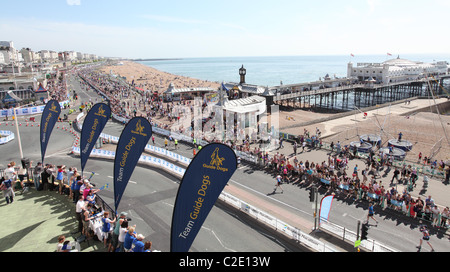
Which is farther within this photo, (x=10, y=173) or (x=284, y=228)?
(x=10, y=173)

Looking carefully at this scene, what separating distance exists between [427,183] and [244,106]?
20.1 metres

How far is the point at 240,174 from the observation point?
2034 centimetres

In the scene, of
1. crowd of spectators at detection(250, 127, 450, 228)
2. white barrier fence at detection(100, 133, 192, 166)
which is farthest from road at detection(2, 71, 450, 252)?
white barrier fence at detection(100, 133, 192, 166)

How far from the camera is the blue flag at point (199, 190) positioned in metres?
7.39

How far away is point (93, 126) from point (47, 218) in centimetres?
443

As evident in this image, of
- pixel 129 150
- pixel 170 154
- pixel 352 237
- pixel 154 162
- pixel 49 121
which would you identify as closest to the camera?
pixel 129 150

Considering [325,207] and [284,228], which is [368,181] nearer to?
[325,207]

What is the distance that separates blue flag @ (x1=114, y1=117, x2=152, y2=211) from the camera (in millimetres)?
10586

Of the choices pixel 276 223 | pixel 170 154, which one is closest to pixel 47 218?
pixel 276 223

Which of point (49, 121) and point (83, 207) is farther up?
point (49, 121)

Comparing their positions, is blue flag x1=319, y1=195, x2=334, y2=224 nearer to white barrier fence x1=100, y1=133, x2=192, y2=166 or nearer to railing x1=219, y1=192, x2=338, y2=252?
railing x1=219, y1=192, x2=338, y2=252

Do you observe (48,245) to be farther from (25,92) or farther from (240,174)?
(25,92)

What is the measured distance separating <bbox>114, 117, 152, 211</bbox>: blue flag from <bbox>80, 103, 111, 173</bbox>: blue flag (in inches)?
122

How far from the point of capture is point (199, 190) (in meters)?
7.52
